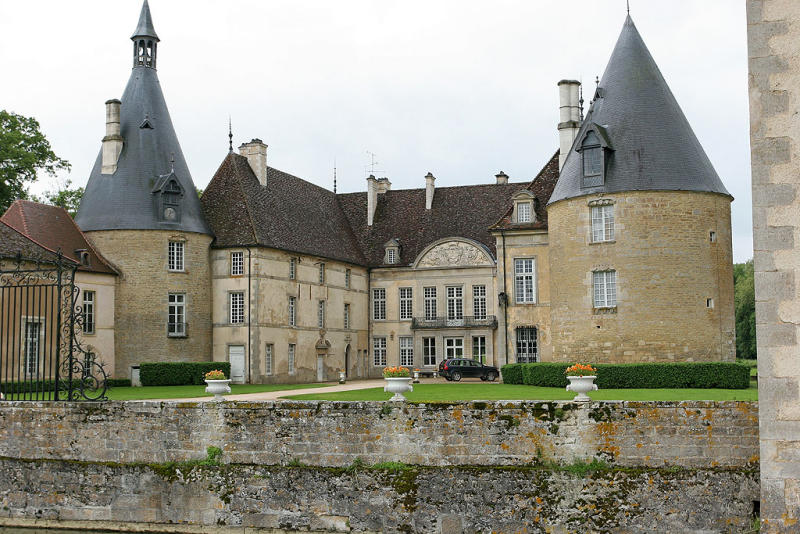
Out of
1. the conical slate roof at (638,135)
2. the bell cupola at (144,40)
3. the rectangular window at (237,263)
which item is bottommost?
the rectangular window at (237,263)

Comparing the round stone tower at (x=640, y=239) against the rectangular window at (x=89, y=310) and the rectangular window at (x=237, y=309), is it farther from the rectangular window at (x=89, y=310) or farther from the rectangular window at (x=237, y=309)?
the rectangular window at (x=89, y=310)

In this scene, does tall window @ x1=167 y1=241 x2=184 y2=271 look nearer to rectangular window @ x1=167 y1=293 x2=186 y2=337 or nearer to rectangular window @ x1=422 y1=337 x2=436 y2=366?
rectangular window @ x1=167 y1=293 x2=186 y2=337

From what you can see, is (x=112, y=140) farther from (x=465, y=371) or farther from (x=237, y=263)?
(x=465, y=371)

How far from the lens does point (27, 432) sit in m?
17.4

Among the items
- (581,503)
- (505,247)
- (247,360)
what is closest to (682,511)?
(581,503)

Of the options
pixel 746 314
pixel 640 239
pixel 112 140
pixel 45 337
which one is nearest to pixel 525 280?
pixel 640 239

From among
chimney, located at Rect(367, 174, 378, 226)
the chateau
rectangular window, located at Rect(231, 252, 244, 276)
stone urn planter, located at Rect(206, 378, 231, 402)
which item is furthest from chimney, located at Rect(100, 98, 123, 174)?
stone urn planter, located at Rect(206, 378, 231, 402)

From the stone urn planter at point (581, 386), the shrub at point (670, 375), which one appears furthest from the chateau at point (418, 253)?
the stone urn planter at point (581, 386)

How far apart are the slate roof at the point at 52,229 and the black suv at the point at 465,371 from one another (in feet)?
44.3

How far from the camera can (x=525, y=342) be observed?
114ft

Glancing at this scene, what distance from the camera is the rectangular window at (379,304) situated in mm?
44531

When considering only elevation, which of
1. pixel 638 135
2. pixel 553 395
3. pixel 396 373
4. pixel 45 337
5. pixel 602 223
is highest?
pixel 638 135

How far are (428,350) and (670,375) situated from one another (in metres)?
18.4

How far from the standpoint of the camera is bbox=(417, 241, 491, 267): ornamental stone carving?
4228cm
